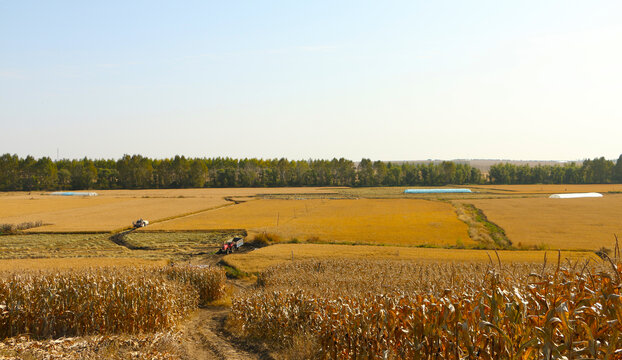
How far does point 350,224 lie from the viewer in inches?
2574

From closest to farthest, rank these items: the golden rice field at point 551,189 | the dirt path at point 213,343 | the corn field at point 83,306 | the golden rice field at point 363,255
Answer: the dirt path at point 213,343 → the corn field at point 83,306 → the golden rice field at point 363,255 → the golden rice field at point 551,189

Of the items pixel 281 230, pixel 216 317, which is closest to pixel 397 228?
pixel 281 230

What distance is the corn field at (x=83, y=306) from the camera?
15289mm

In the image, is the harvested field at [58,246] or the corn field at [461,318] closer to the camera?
the corn field at [461,318]

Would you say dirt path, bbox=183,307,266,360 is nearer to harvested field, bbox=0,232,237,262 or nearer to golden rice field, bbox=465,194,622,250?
harvested field, bbox=0,232,237,262

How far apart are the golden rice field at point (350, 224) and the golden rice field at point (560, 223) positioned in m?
7.54

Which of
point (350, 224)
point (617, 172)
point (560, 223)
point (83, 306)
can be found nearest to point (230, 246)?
point (350, 224)

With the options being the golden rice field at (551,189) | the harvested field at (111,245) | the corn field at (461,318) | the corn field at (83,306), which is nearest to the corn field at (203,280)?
the corn field at (461,318)

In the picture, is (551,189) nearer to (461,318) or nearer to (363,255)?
(363,255)

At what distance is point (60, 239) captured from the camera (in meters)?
53.0

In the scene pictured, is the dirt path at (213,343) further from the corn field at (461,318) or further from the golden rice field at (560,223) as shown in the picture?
the golden rice field at (560,223)

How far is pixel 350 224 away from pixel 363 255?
2770 cm

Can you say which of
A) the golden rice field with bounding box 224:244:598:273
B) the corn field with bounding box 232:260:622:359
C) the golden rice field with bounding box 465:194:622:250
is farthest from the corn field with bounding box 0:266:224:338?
the golden rice field with bounding box 465:194:622:250

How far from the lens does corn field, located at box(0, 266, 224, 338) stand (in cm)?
1529
